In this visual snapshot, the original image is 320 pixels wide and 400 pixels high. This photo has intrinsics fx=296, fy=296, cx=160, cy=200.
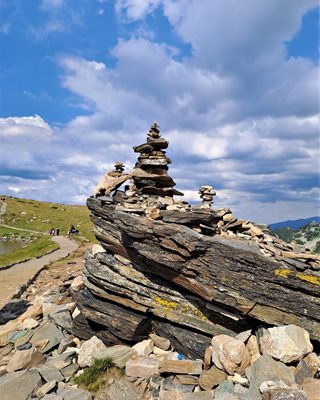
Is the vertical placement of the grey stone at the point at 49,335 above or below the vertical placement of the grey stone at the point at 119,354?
below

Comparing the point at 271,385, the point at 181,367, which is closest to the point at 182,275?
the point at 181,367

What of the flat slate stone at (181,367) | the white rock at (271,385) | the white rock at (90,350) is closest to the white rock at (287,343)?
the white rock at (271,385)

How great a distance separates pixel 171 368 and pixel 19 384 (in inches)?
299

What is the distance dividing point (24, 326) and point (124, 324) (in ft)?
29.9

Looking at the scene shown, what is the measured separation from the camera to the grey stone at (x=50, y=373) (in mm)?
15159

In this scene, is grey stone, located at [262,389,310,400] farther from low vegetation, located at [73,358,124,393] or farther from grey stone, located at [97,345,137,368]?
grey stone, located at [97,345,137,368]

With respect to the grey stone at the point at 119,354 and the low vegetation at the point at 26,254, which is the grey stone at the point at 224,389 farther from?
the low vegetation at the point at 26,254

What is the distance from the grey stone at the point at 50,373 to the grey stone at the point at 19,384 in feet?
0.97

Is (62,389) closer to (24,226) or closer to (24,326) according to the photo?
(24,326)

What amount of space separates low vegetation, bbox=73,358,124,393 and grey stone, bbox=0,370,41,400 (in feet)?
6.79

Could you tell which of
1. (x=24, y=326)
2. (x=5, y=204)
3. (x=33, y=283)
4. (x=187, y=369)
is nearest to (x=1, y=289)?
(x=33, y=283)

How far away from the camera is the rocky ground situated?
39.0 feet

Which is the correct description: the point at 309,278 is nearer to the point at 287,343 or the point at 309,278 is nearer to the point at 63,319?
the point at 287,343

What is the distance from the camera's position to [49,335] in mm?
19406
